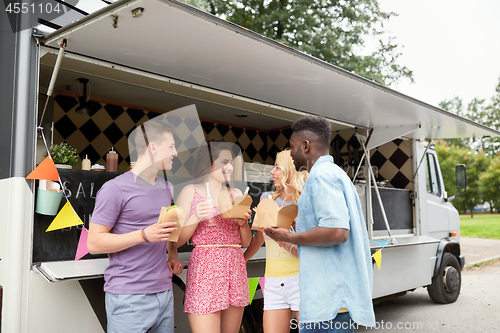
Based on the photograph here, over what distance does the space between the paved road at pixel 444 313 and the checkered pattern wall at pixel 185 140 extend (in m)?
1.76

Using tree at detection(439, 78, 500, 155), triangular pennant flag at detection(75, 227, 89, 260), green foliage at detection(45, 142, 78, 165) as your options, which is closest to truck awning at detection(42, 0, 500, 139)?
green foliage at detection(45, 142, 78, 165)

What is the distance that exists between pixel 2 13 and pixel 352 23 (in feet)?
41.6

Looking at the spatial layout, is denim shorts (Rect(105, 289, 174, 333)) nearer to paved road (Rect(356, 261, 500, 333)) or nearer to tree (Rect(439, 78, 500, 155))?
paved road (Rect(356, 261, 500, 333))

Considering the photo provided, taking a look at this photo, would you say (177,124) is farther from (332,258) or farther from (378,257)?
(332,258)

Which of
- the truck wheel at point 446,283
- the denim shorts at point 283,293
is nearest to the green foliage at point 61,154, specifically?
the denim shorts at point 283,293

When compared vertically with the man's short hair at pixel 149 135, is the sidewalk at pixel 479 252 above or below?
below

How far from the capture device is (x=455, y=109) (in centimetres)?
4856

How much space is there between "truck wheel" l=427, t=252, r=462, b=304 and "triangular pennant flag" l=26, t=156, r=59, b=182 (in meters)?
5.33

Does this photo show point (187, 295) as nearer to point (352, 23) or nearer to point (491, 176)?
point (352, 23)

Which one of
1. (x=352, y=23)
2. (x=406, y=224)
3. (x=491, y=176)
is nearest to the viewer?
(x=406, y=224)

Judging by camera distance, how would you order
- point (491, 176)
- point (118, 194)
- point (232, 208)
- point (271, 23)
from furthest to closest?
1. point (491, 176)
2. point (271, 23)
3. point (232, 208)
4. point (118, 194)

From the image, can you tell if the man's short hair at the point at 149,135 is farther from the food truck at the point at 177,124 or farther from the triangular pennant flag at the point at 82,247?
the triangular pennant flag at the point at 82,247

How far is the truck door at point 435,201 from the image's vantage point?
5996 mm

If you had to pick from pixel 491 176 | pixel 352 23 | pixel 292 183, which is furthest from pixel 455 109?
pixel 292 183
